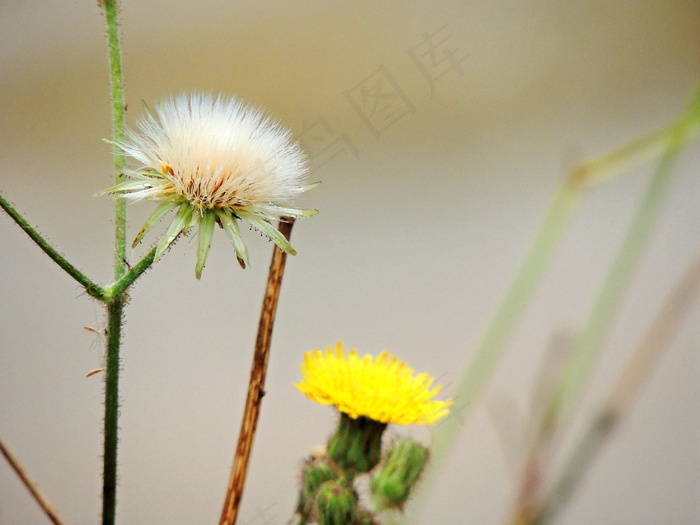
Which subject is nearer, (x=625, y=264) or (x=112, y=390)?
(x=112, y=390)

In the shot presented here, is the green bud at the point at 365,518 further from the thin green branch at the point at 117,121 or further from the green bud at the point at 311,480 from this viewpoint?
the thin green branch at the point at 117,121

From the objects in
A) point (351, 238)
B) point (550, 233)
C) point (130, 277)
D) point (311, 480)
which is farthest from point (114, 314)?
point (550, 233)

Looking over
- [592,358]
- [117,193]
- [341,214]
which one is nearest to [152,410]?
[341,214]

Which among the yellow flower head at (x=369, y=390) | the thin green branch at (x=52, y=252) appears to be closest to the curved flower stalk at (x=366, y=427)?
the yellow flower head at (x=369, y=390)

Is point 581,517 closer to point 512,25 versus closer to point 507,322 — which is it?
point 507,322

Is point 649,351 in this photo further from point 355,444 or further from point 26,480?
point 26,480

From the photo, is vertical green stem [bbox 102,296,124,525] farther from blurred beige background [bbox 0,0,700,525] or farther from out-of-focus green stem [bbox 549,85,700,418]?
out-of-focus green stem [bbox 549,85,700,418]

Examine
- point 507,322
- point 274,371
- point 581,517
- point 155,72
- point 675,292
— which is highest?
point 155,72
